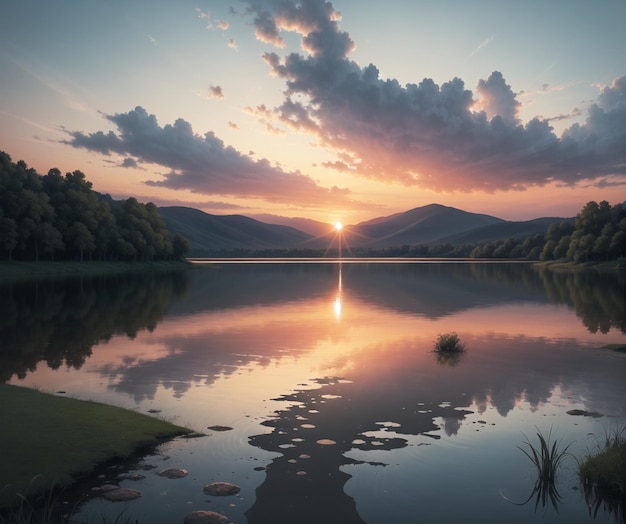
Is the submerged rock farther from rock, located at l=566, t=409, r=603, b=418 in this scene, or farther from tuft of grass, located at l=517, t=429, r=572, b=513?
rock, located at l=566, t=409, r=603, b=418

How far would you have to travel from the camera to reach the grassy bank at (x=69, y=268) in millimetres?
110625

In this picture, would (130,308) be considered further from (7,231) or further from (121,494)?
(7,231)

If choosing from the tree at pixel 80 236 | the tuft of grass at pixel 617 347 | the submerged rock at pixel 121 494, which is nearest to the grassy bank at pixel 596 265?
the tree at pixel 80 236

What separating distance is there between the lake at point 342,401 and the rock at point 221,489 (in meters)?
0.17

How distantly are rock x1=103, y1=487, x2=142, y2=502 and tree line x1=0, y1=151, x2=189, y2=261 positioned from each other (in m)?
112

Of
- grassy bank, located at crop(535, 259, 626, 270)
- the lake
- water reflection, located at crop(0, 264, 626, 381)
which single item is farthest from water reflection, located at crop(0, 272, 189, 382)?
grassy bank, located at crop(535, 259, 626, 270)

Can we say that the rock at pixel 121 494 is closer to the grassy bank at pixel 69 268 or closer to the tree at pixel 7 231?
the grassy bank at pixel 69 268

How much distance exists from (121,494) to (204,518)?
95.8 inches

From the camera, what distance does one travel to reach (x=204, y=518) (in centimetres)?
1134

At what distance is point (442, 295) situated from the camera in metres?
73.7

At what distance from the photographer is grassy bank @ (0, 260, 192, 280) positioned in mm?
110625

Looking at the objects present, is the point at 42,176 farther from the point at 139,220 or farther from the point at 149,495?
the point at 149,495

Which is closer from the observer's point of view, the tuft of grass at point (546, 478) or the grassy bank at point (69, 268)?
the tuft of grass at point (546, 478)

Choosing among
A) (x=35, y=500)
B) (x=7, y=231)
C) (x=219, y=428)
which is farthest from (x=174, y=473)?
(x=7, y=231)
